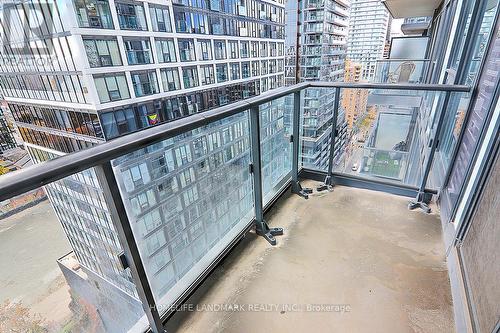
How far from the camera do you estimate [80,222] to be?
0.80m

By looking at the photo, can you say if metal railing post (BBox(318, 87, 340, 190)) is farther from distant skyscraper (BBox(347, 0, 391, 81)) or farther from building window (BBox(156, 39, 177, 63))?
distant skyscraper (BBox(347, 0, 391, 81))

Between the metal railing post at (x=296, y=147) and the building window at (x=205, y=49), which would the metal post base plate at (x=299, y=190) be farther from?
the building window at (x=205, y=49)

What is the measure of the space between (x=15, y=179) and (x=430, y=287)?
1766 mm

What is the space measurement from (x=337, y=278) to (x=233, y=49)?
13.6ft

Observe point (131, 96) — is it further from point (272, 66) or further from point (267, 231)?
point (272, 66)

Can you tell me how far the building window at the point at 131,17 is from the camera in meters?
2.49

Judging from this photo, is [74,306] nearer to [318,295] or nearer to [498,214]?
[318,295]

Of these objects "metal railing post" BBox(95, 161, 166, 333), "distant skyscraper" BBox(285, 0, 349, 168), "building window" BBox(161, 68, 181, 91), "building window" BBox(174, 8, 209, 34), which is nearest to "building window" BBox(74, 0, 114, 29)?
"building window" BBox(161, 68, 181, 91)

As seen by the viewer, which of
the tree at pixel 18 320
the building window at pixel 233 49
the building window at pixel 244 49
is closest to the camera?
the tree at pixel 18 320

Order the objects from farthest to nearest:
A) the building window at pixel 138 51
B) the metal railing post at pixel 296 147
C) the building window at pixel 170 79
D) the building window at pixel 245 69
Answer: the building window at pixel 245 69, the building window at pixel 170 79, the building window at pixel 138 51, the metal railing post at pixel 296 147

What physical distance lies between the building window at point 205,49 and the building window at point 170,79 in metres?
1.08

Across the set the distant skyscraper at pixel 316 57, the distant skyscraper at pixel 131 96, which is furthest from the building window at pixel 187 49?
the distant skyscraper at pixel 316 57

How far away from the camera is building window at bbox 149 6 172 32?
2732 mm

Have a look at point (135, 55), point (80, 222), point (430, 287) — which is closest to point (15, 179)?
point (80, 222)
